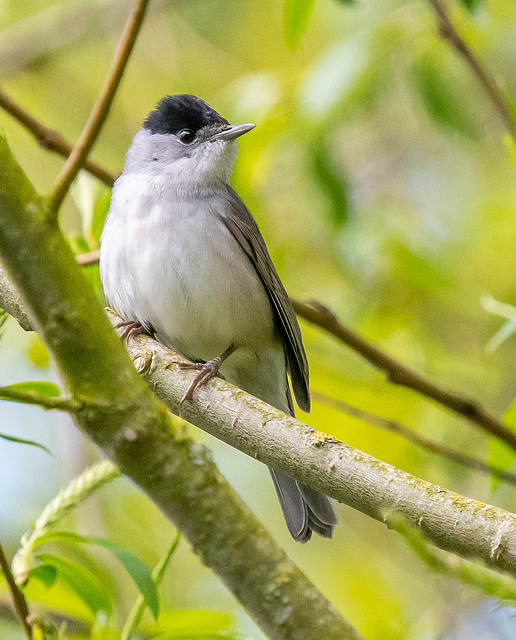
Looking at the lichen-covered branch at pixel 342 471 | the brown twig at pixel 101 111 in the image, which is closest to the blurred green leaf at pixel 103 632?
the lichen-covered branch at pixel 342 471

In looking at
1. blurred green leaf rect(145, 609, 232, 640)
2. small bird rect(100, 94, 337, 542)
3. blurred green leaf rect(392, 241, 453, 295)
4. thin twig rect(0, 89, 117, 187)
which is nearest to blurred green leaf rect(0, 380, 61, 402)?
blurred green leaf rect(145, 609, 232, 640)

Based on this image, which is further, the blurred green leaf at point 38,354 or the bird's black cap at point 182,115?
the bird's black cap at point 182,115

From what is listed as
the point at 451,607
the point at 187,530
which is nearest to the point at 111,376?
the point at 187,530

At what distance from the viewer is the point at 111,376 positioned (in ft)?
7.05

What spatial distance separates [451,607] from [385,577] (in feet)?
4.23

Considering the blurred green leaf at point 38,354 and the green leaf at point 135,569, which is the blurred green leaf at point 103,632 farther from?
the blurred green leaf at point 38,354

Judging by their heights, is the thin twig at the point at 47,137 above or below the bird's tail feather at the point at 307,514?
above

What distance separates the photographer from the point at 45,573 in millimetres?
2246

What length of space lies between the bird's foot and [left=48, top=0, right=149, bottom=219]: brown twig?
1.53m

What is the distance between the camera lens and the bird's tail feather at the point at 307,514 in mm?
3674

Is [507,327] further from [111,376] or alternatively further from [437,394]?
[111,376]

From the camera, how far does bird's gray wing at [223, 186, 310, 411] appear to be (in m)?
4.07

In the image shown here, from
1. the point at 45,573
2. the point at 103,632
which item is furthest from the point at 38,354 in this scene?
the point at 103,632

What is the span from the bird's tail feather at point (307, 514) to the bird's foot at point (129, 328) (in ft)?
3.70
